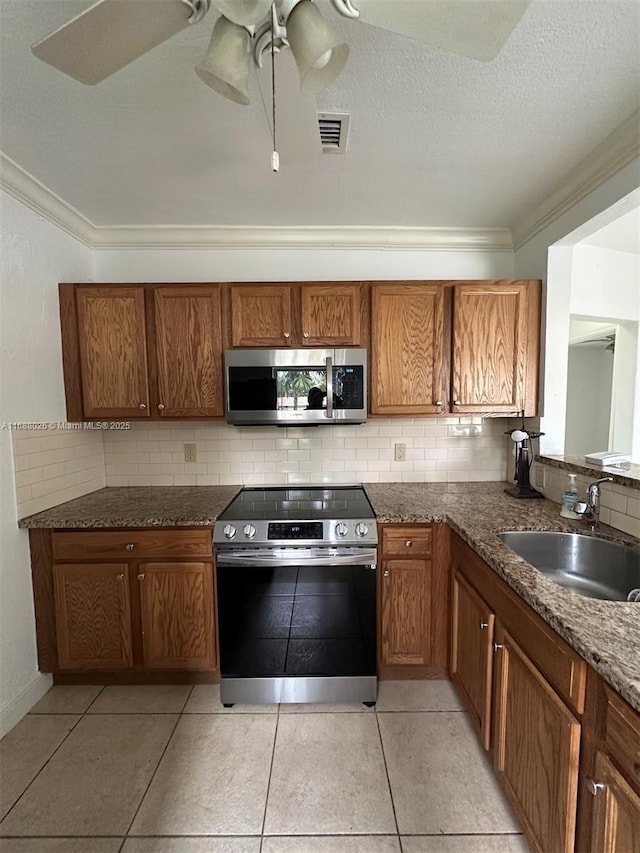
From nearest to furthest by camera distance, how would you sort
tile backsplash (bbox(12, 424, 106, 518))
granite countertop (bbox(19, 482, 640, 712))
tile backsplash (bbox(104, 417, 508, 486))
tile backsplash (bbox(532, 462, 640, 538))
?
granite countertop (bbox(19, 482, 640, 712)) < tile backsplash (bbox(532, 462, 640, 538)) < tile backsplash (bbox(12, 424, 106, 518)) < tile backsplash (bbox(104, 417, 508, 486))

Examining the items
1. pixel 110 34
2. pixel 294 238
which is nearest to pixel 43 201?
pixel 294 238

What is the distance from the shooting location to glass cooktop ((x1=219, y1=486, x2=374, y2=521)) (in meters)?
1.93

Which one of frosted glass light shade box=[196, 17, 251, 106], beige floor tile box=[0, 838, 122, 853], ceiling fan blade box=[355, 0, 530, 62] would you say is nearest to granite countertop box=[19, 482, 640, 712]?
beige floor tile box=[0, 838, 122, 853]

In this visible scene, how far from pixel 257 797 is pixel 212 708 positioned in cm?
51

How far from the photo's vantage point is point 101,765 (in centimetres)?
158

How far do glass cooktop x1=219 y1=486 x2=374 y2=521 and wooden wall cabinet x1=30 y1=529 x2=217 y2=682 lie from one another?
26 centimetres

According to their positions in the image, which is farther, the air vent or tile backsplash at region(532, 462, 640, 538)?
A: tile backsplash at region(532, 462, 640, 538)

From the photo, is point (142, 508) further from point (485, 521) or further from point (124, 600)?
point (485, 521)

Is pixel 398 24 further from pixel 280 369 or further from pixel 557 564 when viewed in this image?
pixel 557 564

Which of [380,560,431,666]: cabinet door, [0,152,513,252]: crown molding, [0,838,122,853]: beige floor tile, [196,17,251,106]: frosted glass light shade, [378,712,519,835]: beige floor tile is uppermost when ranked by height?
[0,152,513,252]: crown molding

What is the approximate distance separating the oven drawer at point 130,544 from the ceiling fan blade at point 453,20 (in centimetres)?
194

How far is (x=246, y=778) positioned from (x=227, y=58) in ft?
7.70

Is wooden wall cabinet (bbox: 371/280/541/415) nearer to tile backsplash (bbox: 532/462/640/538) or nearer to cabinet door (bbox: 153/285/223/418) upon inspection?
tile backsplash (bbox: 532/462/640/538)

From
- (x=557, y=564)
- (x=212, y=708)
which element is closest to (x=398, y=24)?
(x=557, y=564)
